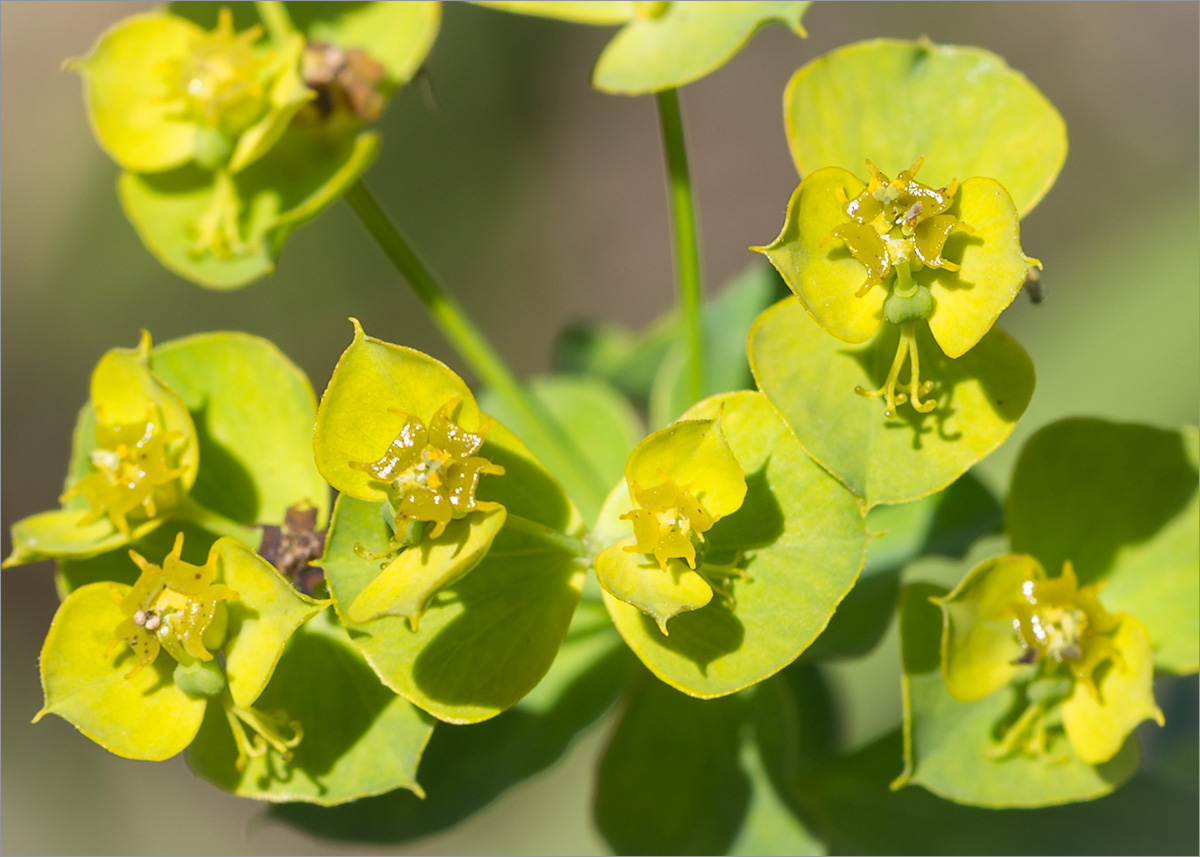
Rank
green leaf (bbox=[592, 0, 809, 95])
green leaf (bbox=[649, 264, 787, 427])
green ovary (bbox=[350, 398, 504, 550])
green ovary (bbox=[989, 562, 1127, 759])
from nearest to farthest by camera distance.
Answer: green ovary (bbox=[350, 398, 504, 550]) < green ovary (bbox=[989, 562, 1127, 759]) < green leaf (bbox=[592, 0, 809, 95]) < green leaf (bbox=[649, 264, 787, 427])

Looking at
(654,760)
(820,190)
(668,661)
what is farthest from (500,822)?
(820,190)

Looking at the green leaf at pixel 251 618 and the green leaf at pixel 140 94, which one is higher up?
the green leaf at pixel 140 94

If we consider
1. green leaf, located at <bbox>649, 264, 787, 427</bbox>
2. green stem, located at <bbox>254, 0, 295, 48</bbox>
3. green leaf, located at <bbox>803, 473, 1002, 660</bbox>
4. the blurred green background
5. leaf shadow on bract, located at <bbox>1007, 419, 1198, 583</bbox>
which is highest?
green stem, located at <bbox>254, 0, 295, 48</bbox>

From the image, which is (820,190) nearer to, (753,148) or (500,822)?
(500,822)

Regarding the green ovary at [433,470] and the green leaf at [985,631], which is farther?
the green leaf at [985,631]

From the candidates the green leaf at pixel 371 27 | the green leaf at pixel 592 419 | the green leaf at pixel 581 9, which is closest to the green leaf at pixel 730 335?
the green leaf at pixel 592 419

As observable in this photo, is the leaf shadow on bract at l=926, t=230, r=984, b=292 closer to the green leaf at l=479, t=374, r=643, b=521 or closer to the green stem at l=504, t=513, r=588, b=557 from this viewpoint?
the green stem at l=504, t=513, r=588, b=557

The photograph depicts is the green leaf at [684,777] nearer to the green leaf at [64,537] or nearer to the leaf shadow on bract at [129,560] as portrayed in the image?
the leaf shadow on bract at [129,560]

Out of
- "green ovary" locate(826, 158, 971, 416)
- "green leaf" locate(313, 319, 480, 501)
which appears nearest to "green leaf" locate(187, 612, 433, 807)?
"green leaf" locate(313, 319, 480, 501)
